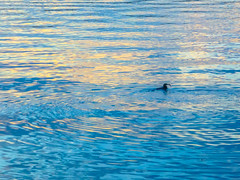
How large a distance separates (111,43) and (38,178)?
15.9m

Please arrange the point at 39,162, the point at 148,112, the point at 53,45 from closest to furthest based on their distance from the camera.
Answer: the point at 39,162
the point at 148,112
the point at 53,45

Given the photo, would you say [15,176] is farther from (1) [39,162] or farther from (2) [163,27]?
(2) [163,27]

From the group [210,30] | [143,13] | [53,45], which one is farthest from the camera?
[143,13]

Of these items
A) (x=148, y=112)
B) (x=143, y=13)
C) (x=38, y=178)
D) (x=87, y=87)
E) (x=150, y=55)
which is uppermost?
(x=143, y=13)

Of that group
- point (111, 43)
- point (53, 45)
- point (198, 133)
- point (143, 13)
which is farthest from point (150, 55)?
point (143, 13)

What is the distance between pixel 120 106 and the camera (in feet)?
42.9

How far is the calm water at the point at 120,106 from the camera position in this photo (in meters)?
9.48

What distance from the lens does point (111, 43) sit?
24250 mm

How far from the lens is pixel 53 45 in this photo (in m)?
24.0

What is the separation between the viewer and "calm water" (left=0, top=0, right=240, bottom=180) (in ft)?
31.1

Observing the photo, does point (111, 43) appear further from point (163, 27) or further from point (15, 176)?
point (15, 176)

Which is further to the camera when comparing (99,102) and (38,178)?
(99,102)

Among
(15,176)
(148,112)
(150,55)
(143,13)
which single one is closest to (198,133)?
(148,112)

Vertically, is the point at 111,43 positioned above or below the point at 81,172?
above
